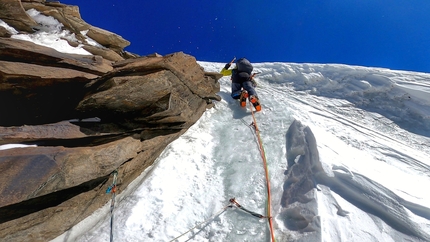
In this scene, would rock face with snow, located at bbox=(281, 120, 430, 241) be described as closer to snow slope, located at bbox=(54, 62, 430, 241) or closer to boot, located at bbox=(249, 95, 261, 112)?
snow slope, located at bbox=(54, 62, 430, 241)

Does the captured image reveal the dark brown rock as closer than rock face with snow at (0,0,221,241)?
No

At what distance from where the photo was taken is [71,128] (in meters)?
4.58

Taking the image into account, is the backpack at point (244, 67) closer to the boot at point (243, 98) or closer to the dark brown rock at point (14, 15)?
the boot at point (243, 98)

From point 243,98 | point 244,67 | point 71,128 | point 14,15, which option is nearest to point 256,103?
point 243,98

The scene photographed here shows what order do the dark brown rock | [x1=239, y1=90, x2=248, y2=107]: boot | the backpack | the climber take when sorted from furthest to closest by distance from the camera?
1. the backpack
2. the climber
3. [x1=239, y1=90, x2=248, y2=107]: boot
4. the dark brown rock

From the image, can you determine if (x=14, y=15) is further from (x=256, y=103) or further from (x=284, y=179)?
(x=284, y=179)

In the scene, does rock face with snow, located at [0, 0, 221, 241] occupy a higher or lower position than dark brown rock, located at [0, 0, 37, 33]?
lower

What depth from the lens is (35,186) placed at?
337 cm

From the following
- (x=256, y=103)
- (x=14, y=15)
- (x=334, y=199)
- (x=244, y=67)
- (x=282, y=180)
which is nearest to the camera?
(x=334, y=199)

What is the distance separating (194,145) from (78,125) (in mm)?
2921

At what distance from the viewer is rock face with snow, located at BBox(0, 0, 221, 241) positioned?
11.4 ft

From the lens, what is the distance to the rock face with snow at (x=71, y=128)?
3.47 metres

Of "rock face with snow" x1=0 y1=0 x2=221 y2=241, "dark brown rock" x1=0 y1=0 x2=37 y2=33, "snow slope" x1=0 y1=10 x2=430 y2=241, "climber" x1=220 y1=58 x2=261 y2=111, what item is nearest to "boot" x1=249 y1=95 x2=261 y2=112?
"snow slope" x1=0 y1=10 x2=430 y2=241

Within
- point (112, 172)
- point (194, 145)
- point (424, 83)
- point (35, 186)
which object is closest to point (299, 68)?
point (424, 83)
